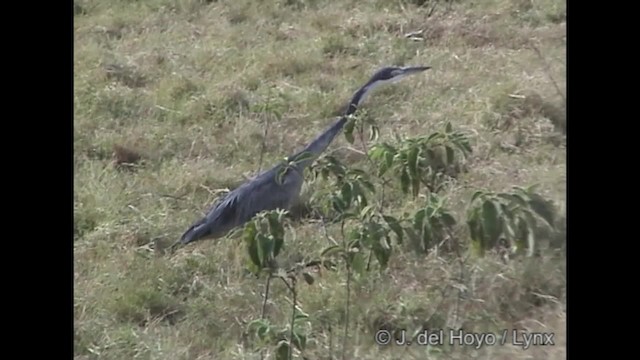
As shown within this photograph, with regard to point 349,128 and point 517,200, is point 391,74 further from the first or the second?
point 517,200

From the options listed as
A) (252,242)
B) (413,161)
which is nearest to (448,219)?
(413,161)

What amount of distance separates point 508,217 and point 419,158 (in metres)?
0.22

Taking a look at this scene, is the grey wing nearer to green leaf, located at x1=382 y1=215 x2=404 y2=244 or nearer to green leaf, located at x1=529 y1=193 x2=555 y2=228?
green leaf, located at x1=382 y1=215 x2=404 y2=244

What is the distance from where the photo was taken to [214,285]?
243 cm

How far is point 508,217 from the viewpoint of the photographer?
205cm

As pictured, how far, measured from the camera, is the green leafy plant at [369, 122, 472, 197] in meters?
2.17

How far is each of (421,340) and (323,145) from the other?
1.57 feet

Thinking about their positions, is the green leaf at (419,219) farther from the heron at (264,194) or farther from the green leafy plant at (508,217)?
the heron at (264,194)

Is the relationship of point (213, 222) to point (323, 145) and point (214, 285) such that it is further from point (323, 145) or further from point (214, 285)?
point (323, 145)

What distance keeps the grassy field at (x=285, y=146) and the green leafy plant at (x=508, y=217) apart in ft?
0.45

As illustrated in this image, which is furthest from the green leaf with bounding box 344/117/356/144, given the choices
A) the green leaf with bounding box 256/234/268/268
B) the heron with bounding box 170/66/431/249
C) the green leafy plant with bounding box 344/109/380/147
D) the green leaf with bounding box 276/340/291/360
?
the green leaf with bounding box 276/340/291/360

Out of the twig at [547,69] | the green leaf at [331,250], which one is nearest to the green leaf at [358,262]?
the green leaf at [331,250]

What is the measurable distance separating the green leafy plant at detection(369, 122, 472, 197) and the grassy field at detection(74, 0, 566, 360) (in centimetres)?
6
